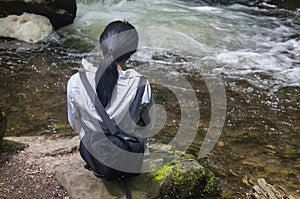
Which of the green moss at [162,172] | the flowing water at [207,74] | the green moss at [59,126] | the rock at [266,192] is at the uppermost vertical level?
the green moss at [162,172]

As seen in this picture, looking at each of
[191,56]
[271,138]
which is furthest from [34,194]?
[191,56]

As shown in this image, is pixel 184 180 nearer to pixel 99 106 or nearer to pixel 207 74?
pixel 99 106

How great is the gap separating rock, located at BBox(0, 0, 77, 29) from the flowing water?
28cm

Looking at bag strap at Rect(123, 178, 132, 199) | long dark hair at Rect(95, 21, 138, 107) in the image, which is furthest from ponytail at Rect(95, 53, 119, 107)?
bag strap at Rect(123, 178, 132, 199)

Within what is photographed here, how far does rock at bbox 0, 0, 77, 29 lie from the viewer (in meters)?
9.30

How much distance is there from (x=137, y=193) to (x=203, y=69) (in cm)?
457

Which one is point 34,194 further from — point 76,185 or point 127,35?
point 127,35

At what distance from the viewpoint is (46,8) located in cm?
947

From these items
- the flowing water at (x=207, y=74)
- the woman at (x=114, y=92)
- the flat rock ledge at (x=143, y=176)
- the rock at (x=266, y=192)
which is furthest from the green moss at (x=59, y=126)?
the rock at (x=266, y=192)

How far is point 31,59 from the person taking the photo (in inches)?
325

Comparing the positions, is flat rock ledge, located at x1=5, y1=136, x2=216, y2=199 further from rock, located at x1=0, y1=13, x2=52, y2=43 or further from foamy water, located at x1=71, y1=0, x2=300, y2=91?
rock, located at x1=0, y1=13, x2=52, y2=43

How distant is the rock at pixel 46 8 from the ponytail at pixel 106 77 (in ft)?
21.6

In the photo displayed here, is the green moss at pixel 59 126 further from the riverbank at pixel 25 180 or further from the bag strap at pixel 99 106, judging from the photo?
the bag strap at pixel 99 106

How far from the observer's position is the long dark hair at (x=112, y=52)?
11.0ft
